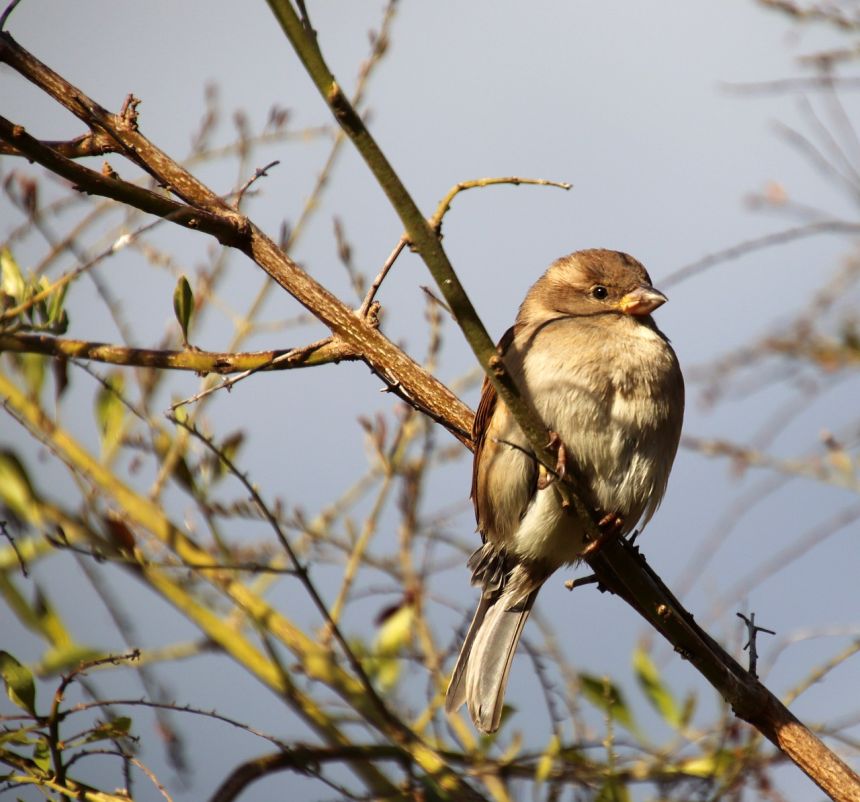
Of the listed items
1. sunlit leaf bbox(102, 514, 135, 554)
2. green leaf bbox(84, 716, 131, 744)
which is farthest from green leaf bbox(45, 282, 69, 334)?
green leaf bbox(84, 716, 131, 744)

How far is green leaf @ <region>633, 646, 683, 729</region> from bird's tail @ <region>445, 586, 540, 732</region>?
0.40m

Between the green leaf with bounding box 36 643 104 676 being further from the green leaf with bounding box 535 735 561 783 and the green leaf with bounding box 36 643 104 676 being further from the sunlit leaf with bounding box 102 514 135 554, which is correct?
the green leaf with bounding box 535 735 561 783

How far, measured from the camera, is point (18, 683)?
2.19 m

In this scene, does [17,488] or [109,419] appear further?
[109,419]

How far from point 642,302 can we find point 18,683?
251cm

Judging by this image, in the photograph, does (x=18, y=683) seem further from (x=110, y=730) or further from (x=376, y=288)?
(x=376, y=288)

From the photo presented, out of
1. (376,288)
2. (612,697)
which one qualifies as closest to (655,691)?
(612,697)

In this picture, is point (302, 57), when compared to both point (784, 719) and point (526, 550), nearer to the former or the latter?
point (784, 719)

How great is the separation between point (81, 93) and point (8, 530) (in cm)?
84

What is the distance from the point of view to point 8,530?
2117 mm

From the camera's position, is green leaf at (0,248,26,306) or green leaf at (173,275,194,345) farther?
green leaf at (173,275,194,345)

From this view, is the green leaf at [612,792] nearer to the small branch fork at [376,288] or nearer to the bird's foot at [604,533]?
the small branch fork at [376,288]

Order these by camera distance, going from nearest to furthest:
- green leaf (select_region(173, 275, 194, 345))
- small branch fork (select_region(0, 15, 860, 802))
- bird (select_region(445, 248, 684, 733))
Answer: small branch fork (select_region(0, 15, 860, 802)), green leaf (select_region(173, 275, 194, 345)), bird (select_region(445, 248, 684, 733))

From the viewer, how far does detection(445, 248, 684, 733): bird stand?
351cm
